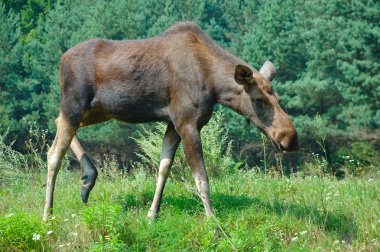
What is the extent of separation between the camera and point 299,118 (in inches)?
1652

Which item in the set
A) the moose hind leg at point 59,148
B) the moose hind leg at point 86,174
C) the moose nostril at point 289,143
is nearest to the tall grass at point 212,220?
the moose hind leg at point 86,174

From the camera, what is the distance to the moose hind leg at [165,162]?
8.02m

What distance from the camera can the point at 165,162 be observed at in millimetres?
8289

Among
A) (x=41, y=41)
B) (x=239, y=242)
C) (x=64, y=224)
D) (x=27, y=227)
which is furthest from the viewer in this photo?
(x=41, y=41)

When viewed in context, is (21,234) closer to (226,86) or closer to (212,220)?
(212,220)

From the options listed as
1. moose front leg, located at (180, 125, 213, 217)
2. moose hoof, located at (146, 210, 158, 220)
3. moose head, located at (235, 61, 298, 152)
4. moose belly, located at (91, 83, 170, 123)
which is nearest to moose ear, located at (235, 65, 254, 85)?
moose head, located at (235, 61, 298, 152)

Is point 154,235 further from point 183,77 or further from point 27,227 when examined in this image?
point 183,77

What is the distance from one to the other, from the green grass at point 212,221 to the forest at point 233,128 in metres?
0.02

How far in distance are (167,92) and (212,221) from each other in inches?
66.7

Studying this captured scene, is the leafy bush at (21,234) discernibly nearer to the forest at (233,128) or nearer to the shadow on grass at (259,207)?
the forest at (233,128)

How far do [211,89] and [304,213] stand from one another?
1761 millimetres

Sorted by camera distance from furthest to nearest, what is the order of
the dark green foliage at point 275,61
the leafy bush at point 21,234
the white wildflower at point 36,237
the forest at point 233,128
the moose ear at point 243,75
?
1. the dark green foliage at point 275,61
2. the moose ear at point 243,75
3. the forest at point 233,128
4. the leafy bush at point 21,234
5. the white wildflower at point 36,237

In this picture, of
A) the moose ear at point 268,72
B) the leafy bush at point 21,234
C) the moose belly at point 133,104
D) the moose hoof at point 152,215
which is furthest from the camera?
the moose ear at point 268,72

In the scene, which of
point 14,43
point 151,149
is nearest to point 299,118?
point 14,43
